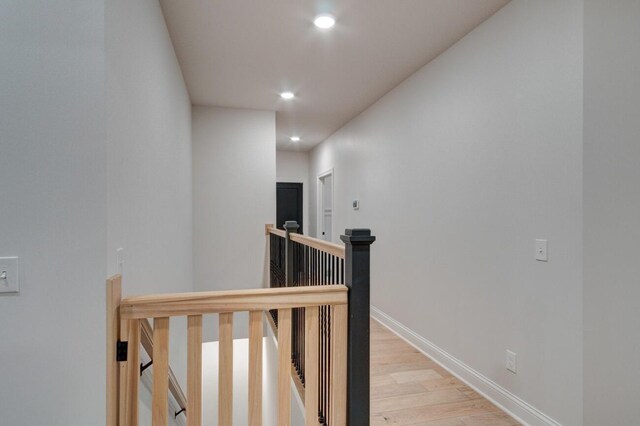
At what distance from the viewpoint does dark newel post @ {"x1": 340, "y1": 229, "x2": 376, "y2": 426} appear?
1435 millimetres

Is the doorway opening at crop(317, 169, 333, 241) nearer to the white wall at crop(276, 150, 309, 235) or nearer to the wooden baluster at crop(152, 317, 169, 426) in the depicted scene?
the white wall at crop(276, 150, 309, 235)

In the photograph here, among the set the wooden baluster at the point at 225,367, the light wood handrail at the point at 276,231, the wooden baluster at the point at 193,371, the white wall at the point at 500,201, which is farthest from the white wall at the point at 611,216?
the light wood handrail at the point at 276,231

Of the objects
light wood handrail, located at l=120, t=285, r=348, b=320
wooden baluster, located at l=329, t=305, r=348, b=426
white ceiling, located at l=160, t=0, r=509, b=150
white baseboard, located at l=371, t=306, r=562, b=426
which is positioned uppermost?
white ceiling, located at l=160, t=0, r=509, b=150

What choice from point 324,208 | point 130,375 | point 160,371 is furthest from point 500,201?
point 324,208

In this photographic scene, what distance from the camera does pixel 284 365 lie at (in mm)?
1403

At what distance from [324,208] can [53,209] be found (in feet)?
17.8

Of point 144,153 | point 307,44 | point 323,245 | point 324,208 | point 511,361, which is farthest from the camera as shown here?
point 324,208

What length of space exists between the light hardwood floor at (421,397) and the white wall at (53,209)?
1.68 metres

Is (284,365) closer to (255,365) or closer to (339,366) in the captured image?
(255,365)

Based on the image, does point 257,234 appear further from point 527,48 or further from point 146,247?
point 527,48

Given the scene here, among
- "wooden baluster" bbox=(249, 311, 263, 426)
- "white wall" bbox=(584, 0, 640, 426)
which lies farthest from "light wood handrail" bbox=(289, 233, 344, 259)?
"white wall" bbox=(584, 0, 640, 426)

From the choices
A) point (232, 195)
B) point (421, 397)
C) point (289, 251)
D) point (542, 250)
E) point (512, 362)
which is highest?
point (232, 195)

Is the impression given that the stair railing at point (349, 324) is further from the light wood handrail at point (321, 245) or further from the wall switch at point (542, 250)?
the wall switch at point (542, 250)

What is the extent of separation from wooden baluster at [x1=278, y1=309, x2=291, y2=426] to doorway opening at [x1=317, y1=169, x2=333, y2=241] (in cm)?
476
